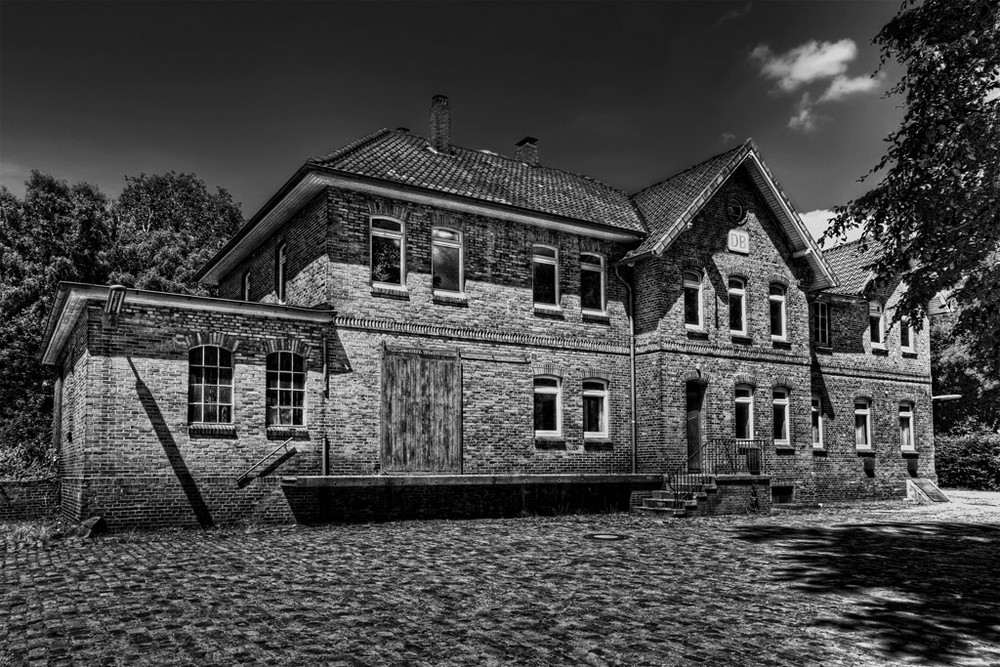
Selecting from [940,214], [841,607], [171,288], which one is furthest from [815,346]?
[171,288]

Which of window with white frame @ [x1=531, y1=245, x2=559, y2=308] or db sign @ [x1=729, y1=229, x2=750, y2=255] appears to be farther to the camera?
db sign @ [x1=729, y1=229, x2=750, y2=255]

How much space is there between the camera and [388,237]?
63.0 ft

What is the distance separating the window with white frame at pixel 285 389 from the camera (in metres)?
17.4

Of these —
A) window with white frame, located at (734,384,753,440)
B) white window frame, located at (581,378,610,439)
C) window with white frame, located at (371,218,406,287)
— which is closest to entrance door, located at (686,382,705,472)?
window with white frame, located at (734,384,753,440)

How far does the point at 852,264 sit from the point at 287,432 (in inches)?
856

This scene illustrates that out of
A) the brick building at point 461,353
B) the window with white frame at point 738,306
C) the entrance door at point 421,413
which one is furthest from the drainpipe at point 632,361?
the entrance door at point 421,413

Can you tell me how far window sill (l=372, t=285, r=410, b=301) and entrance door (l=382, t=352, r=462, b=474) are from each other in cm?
128

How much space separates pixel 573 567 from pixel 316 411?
7856mm

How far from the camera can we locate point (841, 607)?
9.29 meters

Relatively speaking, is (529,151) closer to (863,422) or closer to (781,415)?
(781,415)

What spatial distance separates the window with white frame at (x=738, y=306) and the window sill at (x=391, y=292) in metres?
9.80

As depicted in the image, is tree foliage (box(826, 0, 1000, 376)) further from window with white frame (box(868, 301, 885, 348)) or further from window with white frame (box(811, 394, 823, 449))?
window with white frame (box(868, 301, 885, 348))

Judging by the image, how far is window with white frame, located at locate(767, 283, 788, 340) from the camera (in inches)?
982

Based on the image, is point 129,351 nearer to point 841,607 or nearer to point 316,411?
point 316,411
